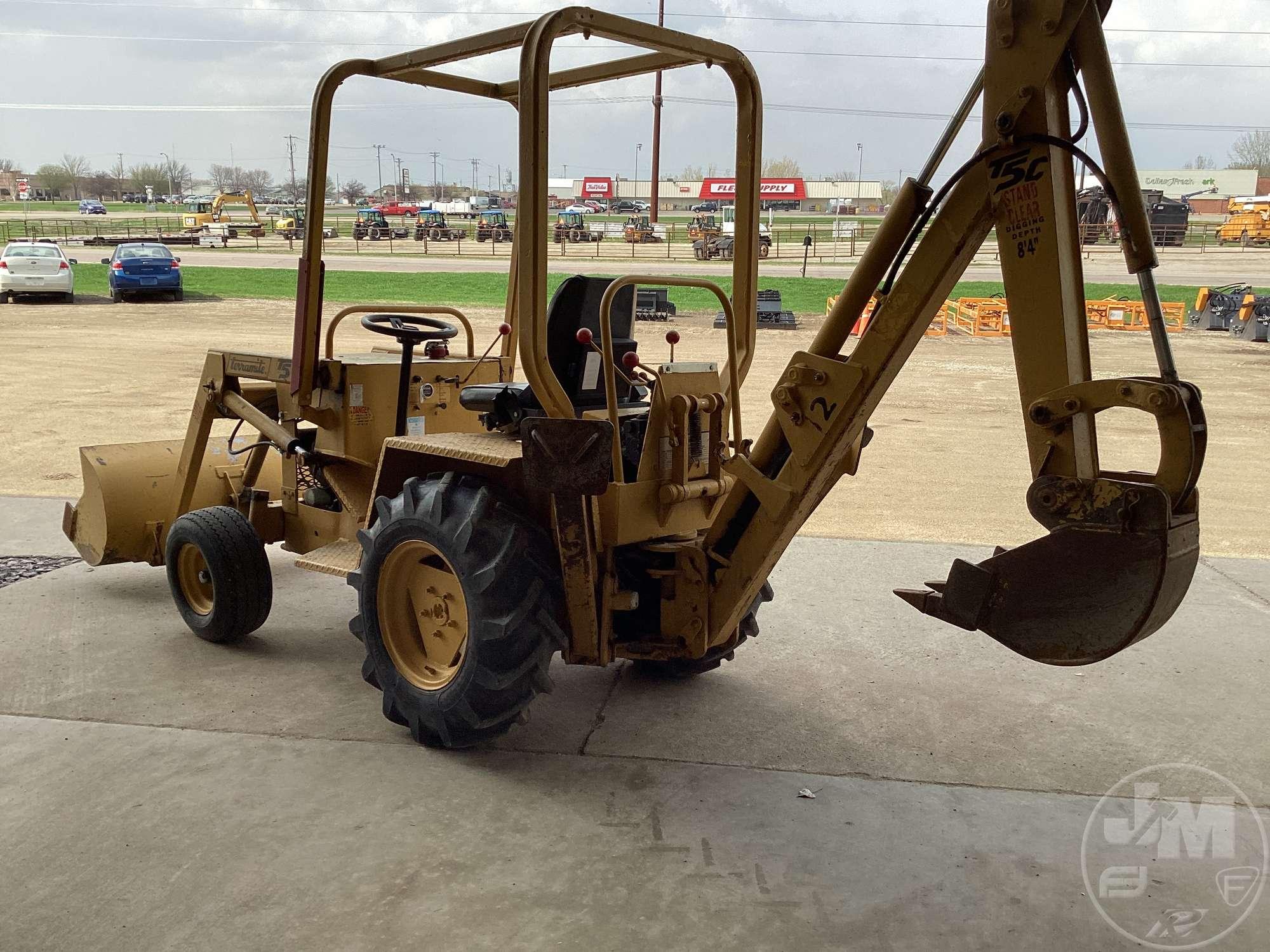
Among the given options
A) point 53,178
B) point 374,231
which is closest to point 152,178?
point 53,178

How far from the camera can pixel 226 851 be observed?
3.57m

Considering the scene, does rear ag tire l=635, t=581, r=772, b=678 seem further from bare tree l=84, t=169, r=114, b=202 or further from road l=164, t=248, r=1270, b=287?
bare tree l=84, t=169, r=114, b=202

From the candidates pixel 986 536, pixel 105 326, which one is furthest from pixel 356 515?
pixel 105 326

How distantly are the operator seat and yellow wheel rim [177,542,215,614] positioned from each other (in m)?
1.95

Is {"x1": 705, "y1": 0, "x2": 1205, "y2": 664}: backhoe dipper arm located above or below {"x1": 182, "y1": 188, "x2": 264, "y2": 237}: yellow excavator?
below

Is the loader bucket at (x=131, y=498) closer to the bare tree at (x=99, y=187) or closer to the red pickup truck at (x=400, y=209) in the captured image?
the red pickup truck at (x=400, y=209)

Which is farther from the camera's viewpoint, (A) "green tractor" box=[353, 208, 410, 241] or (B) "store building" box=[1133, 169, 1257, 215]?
(B) "store building" box=[1133, 169, 1257, 215]

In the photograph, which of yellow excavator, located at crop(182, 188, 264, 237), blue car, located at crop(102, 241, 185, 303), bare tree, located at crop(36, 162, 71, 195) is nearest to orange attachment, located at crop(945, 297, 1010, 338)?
blue car, located at crop(102, 241, 185, 303)

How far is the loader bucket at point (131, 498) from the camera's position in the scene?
19.9ft

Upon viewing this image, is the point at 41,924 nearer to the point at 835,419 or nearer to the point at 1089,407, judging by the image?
the point at 835,419

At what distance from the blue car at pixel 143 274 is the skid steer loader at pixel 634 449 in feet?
73.0

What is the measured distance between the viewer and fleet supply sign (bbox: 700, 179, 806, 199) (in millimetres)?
86500

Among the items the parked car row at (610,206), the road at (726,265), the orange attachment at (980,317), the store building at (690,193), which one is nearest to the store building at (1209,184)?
the store building at (690,193)

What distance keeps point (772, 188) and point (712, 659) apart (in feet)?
288
